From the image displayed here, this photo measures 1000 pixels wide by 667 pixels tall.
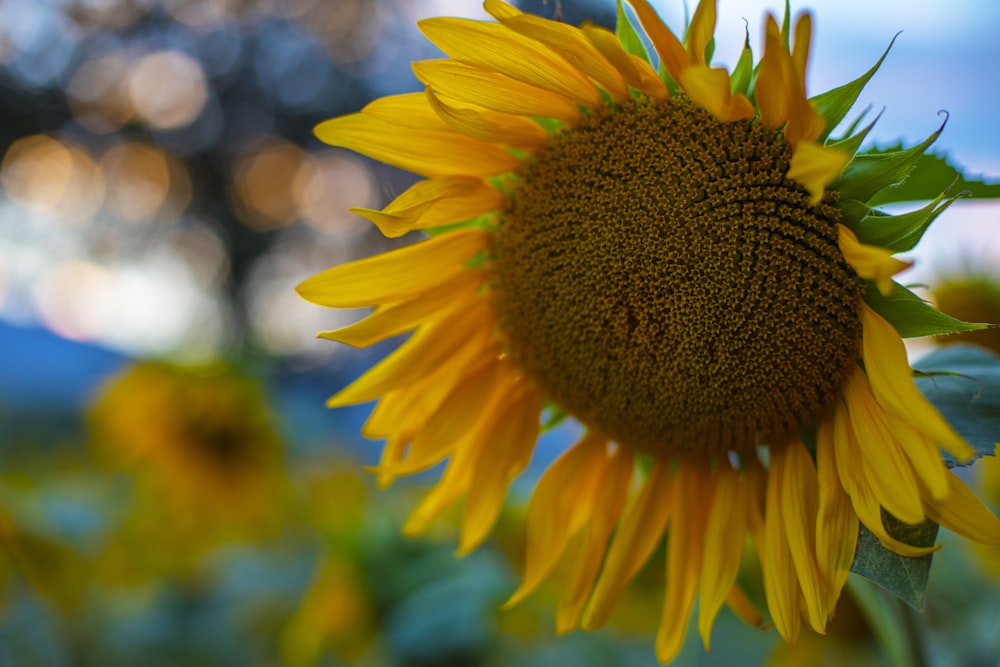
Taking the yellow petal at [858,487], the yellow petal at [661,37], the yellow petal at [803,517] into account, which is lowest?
the yellow petal at [803,517]

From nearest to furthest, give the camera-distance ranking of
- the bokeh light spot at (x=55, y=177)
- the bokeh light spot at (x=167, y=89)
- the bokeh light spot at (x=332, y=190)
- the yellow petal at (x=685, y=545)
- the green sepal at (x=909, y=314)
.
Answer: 1. the green sepal at (x=909, y=314)
2. the yellow petal at (x=685, y=545)
3. the bokeh light spot at (x=55, y=177)
4. the bokeh light spot at (x=332, y=190)
5. the bokeh light spot at (x=167, y=89)

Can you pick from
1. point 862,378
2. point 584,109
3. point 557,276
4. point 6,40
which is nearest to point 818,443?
point 862,378

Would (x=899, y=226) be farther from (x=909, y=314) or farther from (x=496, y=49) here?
(x=496, y=49)

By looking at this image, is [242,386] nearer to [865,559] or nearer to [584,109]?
[584,109]

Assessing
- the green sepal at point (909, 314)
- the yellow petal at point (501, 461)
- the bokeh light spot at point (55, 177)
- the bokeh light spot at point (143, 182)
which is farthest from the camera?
the bokeh light spot at point (143, 182)

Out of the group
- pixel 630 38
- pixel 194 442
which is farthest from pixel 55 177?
pixel 630 38

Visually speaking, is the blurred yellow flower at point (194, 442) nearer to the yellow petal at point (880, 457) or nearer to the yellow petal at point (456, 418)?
the yellow petal at point (456, 418)

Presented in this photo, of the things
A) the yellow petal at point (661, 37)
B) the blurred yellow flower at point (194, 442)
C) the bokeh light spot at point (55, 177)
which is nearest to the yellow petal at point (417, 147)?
the yellow petal at point (661, 37)
